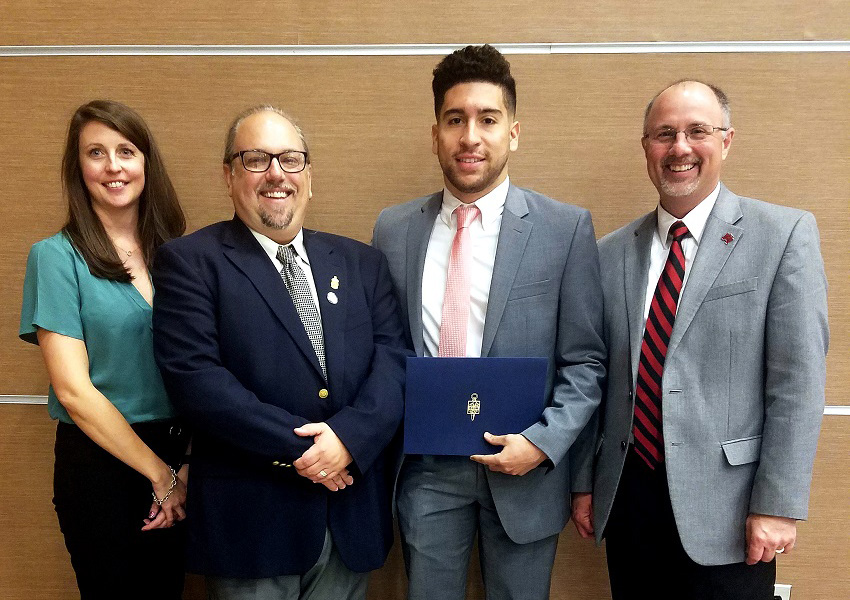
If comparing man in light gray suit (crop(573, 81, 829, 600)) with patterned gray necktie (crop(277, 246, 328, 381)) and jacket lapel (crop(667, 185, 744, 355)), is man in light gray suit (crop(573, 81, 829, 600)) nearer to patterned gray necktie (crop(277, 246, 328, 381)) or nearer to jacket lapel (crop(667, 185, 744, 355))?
jacket lapel (crop(667, 185, 744, 355))

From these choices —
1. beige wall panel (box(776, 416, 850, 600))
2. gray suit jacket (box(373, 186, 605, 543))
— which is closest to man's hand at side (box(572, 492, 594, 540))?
gray suit jacket (box(373, 186, 605, 543))

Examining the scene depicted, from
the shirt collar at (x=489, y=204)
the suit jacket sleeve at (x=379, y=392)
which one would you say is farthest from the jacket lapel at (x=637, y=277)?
the suit jacket sleeve at (x=379, y=392)

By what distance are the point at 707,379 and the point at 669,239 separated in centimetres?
39

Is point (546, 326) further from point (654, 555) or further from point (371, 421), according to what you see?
point (654, 555)

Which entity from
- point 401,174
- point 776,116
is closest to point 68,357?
point 401,174

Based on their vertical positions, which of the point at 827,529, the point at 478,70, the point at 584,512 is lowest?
the point at 827,529

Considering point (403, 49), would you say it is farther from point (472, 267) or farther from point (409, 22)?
point (472, 267)

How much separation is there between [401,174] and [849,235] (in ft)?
5.14

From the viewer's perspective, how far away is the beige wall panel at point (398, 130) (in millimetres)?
2150

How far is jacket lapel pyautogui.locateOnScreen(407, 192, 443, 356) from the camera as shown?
5.72 ft

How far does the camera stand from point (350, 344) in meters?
1.62

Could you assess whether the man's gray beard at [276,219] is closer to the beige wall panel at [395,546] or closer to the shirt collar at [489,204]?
the shirt collar at [489,204]

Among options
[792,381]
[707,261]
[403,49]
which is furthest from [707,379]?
[403,49]

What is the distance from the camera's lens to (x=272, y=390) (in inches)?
60.9
